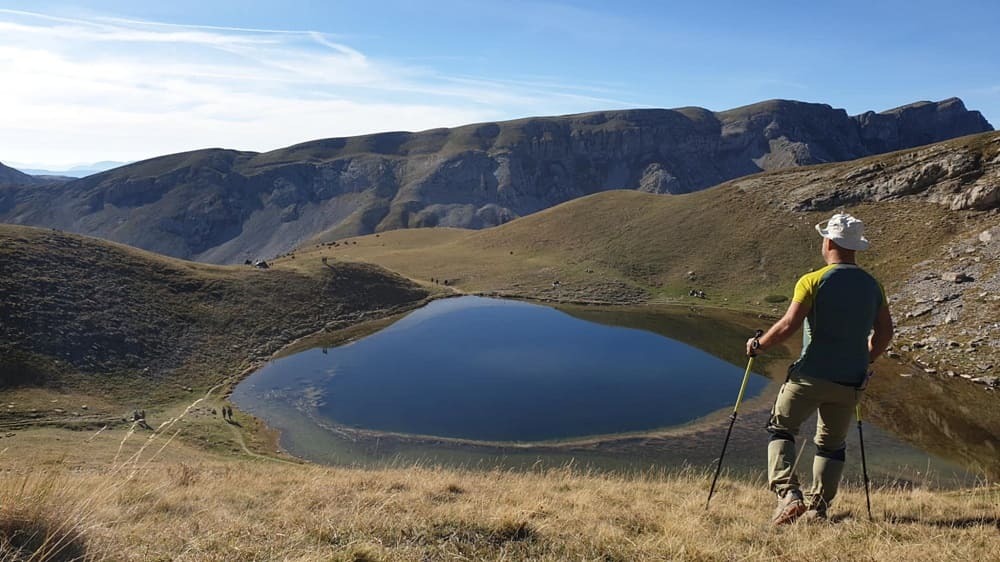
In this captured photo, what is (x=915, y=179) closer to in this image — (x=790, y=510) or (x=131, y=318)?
(x=790, y=510)

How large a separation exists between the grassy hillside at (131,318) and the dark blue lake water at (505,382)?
172 inches

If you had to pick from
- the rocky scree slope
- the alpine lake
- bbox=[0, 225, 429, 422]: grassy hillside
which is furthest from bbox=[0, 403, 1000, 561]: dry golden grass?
the rocky scree slope

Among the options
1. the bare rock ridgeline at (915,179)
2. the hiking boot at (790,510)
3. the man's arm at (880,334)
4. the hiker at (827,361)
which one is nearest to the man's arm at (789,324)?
the hiker at (827,361)

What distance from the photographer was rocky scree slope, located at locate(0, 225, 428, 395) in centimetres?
2969

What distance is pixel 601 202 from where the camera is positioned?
3391 inches

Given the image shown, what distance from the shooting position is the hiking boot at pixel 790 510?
6.50 m

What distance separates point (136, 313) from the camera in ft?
118

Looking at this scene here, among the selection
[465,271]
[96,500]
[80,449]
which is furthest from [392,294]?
[96,500]

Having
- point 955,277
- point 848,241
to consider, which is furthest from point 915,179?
point 848,241

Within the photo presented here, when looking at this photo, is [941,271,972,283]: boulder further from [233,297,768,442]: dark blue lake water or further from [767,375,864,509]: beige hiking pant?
[767,375,864,509]: beige hiking pant

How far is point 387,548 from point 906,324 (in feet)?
151

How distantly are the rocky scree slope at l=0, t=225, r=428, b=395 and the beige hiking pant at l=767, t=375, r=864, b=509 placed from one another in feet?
107

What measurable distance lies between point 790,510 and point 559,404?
23.0 m

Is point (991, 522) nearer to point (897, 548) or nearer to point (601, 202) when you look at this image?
point (897, 548)
